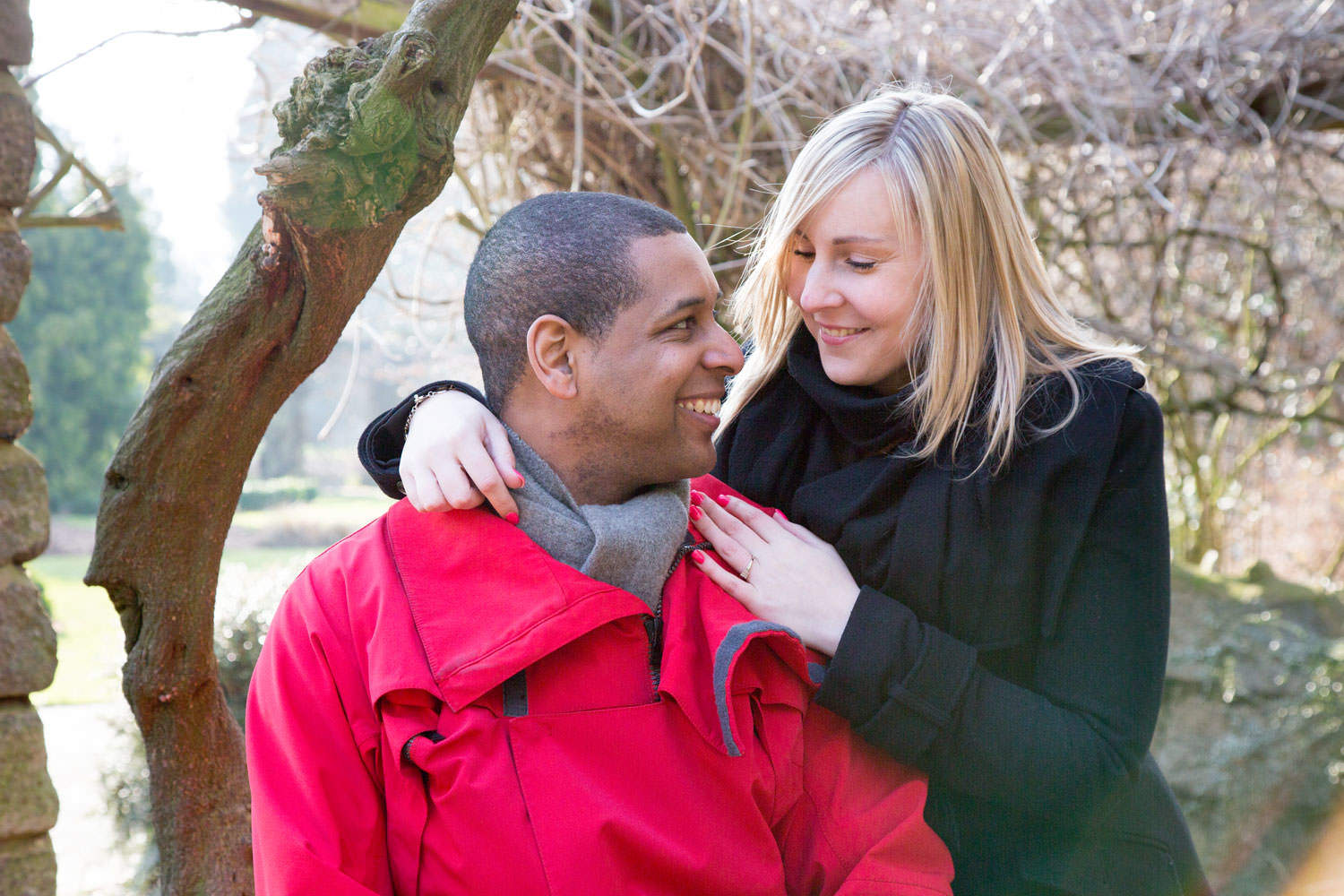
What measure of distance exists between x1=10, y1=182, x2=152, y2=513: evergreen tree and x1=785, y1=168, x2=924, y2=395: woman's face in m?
13.7

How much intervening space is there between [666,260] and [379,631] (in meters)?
0.63

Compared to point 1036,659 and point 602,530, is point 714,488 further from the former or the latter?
point 1036,659

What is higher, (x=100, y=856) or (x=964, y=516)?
(x=964, y=516)

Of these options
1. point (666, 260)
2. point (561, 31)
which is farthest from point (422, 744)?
point (561, 31)

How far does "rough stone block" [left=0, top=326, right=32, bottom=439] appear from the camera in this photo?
5.92 feet

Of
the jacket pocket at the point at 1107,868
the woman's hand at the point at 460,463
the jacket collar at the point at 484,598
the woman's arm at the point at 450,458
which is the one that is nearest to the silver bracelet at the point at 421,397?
the woman's arm at the point at 450,458

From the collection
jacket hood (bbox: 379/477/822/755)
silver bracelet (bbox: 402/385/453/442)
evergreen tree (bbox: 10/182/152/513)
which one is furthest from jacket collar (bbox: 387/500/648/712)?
evergreen tree (bbox: 10/182/152/513)

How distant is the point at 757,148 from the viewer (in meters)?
3.58

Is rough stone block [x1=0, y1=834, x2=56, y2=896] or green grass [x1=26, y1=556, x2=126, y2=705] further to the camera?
green grass [x1=26, y1=556, x2=126, y2=705]

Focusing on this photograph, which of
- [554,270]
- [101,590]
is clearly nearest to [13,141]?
[554,270]

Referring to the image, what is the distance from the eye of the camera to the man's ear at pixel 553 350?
59.8 inches

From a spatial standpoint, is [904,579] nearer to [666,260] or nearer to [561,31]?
[666,260]

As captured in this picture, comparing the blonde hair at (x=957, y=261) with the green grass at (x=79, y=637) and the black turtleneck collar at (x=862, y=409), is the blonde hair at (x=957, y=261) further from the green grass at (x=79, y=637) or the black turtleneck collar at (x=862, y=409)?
the green grass at (x=79, y=637)

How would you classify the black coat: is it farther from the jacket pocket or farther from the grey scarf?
the grey scarf
